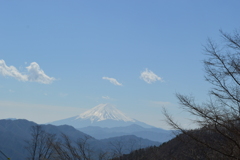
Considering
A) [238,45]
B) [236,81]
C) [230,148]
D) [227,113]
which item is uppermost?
[238,45]

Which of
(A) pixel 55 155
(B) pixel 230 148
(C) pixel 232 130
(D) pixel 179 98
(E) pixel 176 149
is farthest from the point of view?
(E) pixel 176 149

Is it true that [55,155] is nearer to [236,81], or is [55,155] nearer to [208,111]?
[208,111]

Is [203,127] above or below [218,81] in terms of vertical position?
below

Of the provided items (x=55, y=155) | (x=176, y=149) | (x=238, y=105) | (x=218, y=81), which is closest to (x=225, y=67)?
(x=218, y=81)

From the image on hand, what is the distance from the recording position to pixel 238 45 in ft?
29.6

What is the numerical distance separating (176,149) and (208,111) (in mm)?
51327

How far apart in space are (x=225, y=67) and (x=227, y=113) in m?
1.46

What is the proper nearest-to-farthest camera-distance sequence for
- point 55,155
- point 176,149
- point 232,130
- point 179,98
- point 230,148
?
point 232,130, point 230,148, point 179,98, point 55,155, point 176,149

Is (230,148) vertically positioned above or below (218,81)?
below

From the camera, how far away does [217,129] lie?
8.05 metres

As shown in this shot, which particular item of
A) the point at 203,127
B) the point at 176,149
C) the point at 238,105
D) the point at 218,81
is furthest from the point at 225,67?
the point at 176,149

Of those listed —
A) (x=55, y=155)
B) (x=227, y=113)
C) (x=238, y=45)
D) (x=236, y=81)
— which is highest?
(x=238, y=45)

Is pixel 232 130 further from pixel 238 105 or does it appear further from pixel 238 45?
pixel 238 45

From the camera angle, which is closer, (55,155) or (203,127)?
(203,127)
